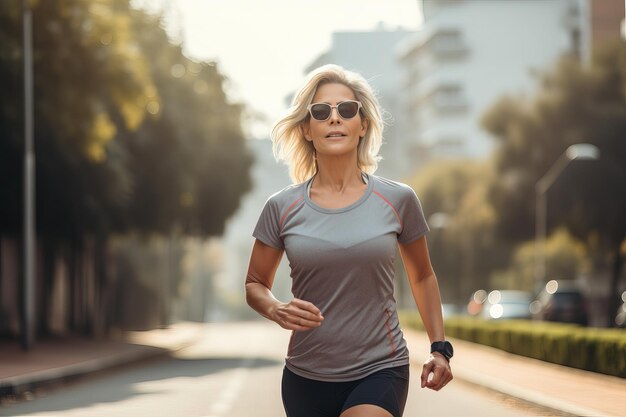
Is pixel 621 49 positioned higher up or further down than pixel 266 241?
higher up

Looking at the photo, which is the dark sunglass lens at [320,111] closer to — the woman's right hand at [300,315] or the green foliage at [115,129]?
the woman's right hand at [300,315]

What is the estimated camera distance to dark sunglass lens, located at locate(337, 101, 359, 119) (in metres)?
5.67

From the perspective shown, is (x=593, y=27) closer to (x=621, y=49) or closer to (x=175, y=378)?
(x=621, y=49)

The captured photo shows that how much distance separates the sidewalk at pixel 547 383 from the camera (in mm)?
16281

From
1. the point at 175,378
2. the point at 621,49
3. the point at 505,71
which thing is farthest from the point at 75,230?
the point at 505,71

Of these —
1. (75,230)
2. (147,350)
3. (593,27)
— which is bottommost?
(147,350)

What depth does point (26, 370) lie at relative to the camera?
78.9 feet

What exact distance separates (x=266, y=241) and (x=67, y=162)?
30.4 metres

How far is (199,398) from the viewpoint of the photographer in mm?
19562

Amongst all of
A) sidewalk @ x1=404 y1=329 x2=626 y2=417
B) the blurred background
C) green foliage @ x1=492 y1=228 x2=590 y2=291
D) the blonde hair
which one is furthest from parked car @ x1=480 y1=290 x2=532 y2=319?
the blonde hair

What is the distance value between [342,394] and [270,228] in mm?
711

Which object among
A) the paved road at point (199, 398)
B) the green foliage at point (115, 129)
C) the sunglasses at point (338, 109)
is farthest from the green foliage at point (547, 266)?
the sunglasses at point (338, 109)

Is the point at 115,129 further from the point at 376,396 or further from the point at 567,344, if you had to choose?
the point at 376,396

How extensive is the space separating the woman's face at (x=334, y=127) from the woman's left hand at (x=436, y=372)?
2.91ft
